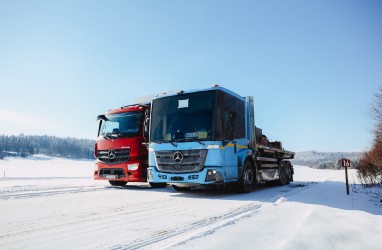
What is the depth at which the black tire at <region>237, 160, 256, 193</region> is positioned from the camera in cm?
867

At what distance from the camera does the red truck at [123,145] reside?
982 centimetres

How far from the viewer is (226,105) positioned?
8180 millimetres

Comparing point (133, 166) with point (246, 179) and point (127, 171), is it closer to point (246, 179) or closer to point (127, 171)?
point (127, 171)

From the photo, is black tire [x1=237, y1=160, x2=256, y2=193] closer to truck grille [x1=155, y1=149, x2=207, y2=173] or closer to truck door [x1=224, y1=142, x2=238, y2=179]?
truck door [x1=224, y1=142, x2=238, y2=179]

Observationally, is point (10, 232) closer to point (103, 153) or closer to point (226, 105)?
point (226, 105)

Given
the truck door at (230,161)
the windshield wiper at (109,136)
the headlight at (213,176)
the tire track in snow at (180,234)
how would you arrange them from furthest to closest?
the windshield wiper at (109,136)
the truck door at (230,161)
the headlight at (213,176)
the tire track in snow at (180,234)

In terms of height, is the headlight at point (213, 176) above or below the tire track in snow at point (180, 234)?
above

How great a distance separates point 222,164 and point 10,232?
16.6ft

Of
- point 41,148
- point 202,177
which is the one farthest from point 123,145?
point 41,148

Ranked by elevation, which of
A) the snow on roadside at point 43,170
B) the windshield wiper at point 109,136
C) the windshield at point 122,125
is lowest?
the snow on roadside at point 43,170

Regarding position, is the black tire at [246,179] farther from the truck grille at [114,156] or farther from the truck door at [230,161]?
the truck grille at [114,156]

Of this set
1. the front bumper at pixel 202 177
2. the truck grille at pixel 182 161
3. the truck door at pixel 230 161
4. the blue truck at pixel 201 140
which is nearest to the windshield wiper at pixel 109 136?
the blue truck at pixel 201 140

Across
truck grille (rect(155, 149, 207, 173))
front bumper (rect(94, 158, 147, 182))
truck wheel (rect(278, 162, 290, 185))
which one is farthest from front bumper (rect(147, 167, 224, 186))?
truck wheel (rect(278, 162, 290, 185))

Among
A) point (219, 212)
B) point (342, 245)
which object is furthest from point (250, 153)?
point (342, 245)
